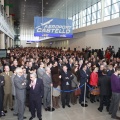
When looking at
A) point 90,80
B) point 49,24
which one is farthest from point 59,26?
point 90,80

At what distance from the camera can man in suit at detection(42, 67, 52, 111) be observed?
743cm

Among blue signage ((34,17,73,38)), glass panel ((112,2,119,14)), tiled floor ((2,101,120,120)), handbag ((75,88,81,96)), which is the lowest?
tiled floor ((2,101,120,120))

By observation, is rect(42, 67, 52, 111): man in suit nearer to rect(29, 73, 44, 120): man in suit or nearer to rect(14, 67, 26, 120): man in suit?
rect(29, 73, 44, 120): man in suit

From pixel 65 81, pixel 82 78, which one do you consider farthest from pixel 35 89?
pixel 82 78

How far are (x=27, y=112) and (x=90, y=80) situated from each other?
3.21 metres

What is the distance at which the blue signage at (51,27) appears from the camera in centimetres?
1645

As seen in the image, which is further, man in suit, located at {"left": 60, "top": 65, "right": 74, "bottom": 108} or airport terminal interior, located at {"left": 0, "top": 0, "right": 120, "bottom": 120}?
man in suit, located at {"left": 60, "top": 65, "right": 74, "bottom": 108}

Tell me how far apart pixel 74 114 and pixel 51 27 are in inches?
431

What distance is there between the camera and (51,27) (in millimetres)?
16734

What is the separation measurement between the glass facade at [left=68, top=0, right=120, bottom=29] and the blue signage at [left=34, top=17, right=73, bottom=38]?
6870 mm

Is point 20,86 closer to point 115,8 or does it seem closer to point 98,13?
point 115,8

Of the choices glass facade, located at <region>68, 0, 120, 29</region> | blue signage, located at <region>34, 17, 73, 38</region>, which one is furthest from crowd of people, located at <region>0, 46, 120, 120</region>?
glass facade, located at <region>68, 0, 120, 29</region>

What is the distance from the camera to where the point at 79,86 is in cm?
841

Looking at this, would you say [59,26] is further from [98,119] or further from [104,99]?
[98,119]
